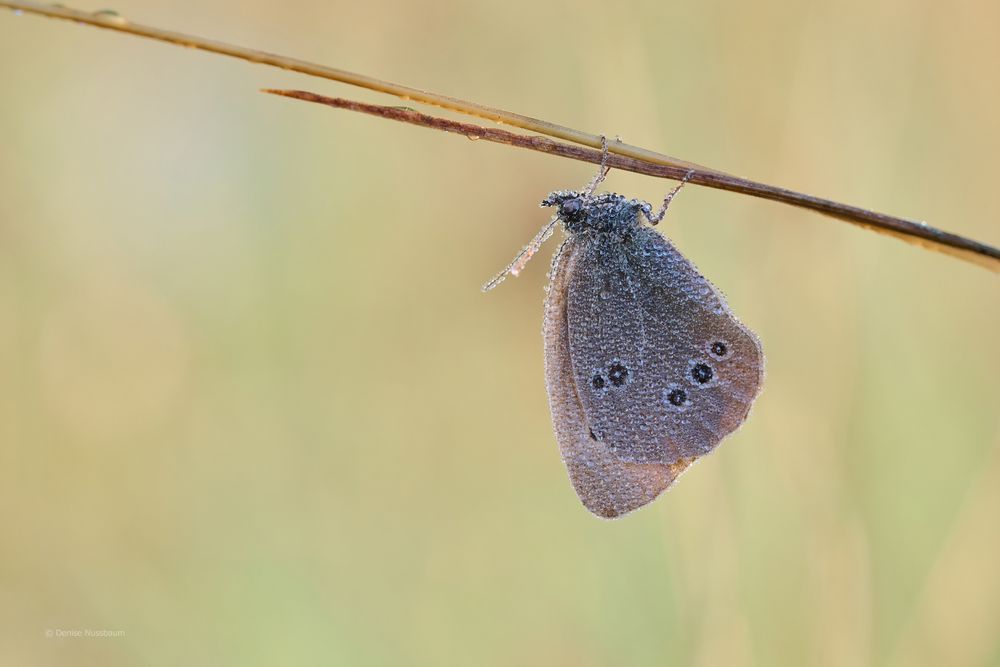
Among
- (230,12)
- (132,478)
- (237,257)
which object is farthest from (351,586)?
(230,12)

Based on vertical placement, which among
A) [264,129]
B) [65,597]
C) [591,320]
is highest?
[264,129]

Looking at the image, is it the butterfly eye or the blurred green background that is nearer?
the butterfly eye

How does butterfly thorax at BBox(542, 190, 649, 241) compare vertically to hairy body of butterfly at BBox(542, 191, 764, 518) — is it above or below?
above

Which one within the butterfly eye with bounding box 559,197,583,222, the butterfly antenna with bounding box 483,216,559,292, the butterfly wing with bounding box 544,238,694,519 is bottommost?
the butterfly wing with bounding box 544,238,694,519

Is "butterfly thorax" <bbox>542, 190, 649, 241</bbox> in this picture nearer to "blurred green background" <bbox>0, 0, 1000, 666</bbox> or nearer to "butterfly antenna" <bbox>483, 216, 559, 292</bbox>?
"butterfly antenna" <bbox>483, 216, 559, 292</bbox>

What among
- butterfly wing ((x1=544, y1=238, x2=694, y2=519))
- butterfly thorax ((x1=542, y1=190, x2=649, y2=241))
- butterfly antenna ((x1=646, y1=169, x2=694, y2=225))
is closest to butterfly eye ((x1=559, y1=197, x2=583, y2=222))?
butterfly thorax ((x1=542, y1=190, x2=649, y2=241))

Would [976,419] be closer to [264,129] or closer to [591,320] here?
[591,320]

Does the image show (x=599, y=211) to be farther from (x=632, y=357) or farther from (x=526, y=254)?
(x=632, y=357)

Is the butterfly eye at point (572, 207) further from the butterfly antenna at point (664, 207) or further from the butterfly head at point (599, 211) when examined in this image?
the butterfly antenna at point (664, 207)
